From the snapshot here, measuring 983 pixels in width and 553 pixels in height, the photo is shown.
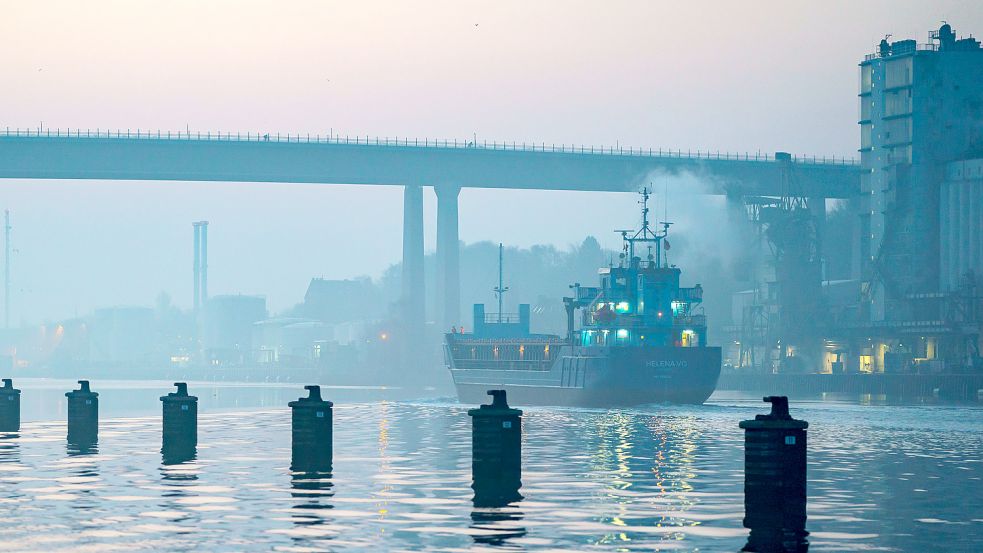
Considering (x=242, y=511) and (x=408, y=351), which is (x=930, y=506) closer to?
→ (x=242, y=511)

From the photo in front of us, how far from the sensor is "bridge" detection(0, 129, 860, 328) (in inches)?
5930

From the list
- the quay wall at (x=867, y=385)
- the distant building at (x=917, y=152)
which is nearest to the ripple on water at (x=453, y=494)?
the quay wall at (x=867, y=385)

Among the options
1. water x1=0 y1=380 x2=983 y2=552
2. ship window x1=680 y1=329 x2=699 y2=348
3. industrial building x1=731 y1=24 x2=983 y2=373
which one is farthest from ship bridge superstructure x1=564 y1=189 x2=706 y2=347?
industrial building x1=731 y1=24 x2=983 y2=373

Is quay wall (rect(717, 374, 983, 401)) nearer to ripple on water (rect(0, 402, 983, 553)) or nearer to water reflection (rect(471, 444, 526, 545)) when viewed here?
ripple on water (rect(0, 402, 983, 553))

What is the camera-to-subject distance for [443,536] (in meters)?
30.6

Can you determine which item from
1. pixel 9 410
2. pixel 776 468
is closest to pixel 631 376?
pixel 9 410

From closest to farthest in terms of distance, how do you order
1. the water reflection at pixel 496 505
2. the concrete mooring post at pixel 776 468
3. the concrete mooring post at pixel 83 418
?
the water reflection at pixel 496 505
the concrete mooring post at pixel 776 468
the concrete mooring post at pixel 83 418

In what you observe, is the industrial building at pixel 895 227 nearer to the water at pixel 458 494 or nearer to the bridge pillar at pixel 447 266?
the bridge pillar at pixel 447 266

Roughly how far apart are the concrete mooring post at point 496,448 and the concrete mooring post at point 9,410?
3378 cm

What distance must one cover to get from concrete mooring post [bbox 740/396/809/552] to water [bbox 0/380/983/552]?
2.09 feet

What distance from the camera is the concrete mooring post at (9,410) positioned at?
67.1 metres

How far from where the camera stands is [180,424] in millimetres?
53281

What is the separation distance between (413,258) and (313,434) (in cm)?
12503

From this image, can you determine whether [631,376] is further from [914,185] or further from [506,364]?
[914,185]
